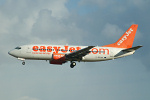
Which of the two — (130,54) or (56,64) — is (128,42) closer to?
(130,54)

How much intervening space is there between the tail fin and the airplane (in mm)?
925

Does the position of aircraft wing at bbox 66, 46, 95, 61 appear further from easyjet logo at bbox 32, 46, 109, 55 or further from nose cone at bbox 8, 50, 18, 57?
nose cone at bbox 8, 50, 18, 57

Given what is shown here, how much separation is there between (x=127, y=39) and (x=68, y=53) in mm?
15358

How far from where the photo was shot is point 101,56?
7012 centimetres

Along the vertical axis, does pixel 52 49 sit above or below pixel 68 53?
above

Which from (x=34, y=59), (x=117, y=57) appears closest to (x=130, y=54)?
(x=117, y=57)

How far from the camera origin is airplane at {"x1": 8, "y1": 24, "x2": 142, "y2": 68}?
6627 centimetres

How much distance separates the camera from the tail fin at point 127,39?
7388cm

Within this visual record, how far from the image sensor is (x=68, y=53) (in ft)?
222

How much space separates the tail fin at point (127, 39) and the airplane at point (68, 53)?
925 mm

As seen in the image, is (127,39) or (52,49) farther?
(127,39)

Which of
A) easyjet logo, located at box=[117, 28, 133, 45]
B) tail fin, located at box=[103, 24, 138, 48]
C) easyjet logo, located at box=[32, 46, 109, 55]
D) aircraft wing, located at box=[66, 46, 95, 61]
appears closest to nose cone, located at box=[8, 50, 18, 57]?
easyjet logo, located at box=[32, 46, 109, 55]

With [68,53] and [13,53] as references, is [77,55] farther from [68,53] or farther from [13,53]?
[13,53]

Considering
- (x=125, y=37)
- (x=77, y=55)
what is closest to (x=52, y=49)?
(x=77, y=55)
